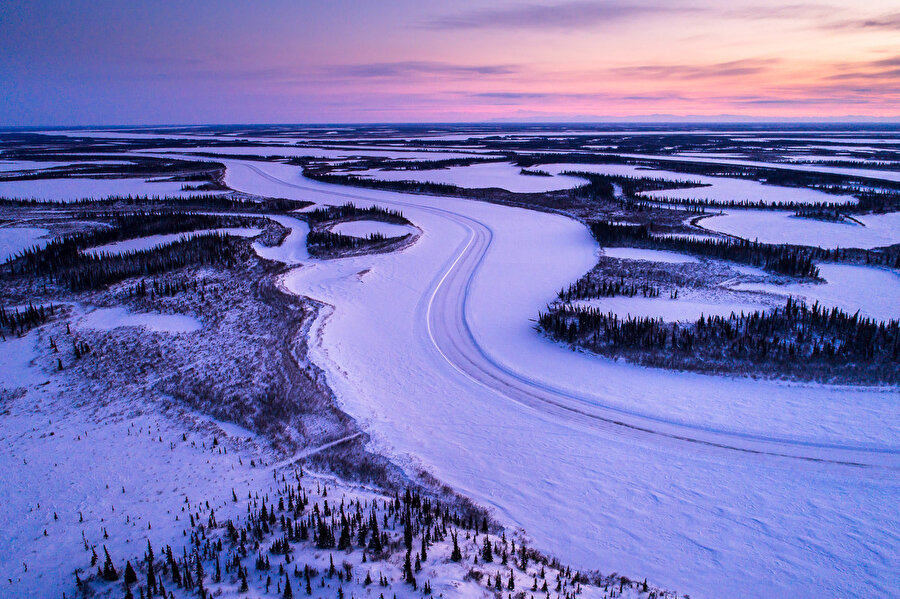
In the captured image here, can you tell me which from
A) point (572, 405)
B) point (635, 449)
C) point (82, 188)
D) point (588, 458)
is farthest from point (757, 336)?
point (82, 188)

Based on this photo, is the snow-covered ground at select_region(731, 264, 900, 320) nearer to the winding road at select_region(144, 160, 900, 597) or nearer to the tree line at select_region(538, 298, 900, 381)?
the tree line at select_region(538, 298, 900, 381)

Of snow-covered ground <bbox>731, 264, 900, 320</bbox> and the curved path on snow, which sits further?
snow-covered ground <bbox>731, 264, 900, 320</bbox>

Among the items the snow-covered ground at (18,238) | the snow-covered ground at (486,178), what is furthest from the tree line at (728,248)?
the snow-covered ground at (18,238)

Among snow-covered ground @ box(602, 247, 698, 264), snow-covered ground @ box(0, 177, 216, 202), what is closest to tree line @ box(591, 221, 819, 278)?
snow-covered ground @ box(602, 247, 698, 264)

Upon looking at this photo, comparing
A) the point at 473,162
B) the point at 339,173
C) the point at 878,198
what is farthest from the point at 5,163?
the point at 878,198

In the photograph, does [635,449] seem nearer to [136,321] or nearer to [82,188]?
[136,321]

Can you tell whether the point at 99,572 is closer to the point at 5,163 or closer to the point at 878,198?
the point at 878,198

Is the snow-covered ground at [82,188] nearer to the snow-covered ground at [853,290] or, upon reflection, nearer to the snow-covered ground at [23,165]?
the snow-covered ground at [23,165]
